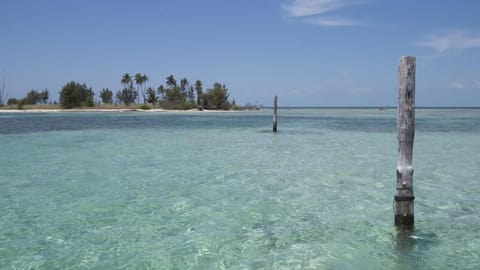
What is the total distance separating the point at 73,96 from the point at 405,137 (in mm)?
119750

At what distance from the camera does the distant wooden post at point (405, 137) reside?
23.7 ft

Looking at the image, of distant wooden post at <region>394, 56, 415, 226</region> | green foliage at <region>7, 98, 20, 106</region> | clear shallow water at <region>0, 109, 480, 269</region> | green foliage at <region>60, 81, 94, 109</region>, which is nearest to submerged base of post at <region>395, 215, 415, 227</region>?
distant wooden post at <region>394, 56, 415, 226</region>

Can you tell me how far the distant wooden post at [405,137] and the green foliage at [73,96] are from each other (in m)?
119

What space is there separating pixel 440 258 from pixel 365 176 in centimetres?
699

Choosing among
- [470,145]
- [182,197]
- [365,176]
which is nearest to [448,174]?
[365,176]

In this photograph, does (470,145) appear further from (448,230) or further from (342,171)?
(448,230)

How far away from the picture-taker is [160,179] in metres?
12.4

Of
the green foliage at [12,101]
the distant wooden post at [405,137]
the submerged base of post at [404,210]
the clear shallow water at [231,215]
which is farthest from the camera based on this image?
the green foliage at [12,101]

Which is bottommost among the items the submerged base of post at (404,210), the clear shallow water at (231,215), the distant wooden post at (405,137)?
the clear shallow water at (231,215)

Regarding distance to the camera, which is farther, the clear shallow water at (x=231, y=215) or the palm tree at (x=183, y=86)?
the palm tree at (x=183, y=86)

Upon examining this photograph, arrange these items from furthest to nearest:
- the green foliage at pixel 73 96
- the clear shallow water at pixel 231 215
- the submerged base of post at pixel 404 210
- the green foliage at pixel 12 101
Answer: the green foliage at pixel 12 101
the green foliage at pixel 73 96
the submerged base of post at pixel 404 210
the clear shallow water at pixel 231 215

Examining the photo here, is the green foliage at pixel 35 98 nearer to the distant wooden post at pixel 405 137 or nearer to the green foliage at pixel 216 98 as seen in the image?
the green foliage at pixel 216 98

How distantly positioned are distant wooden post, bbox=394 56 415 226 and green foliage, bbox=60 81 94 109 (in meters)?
119

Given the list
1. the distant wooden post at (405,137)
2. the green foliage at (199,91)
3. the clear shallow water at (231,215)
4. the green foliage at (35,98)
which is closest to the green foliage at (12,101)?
the green foliage at (35,98)
